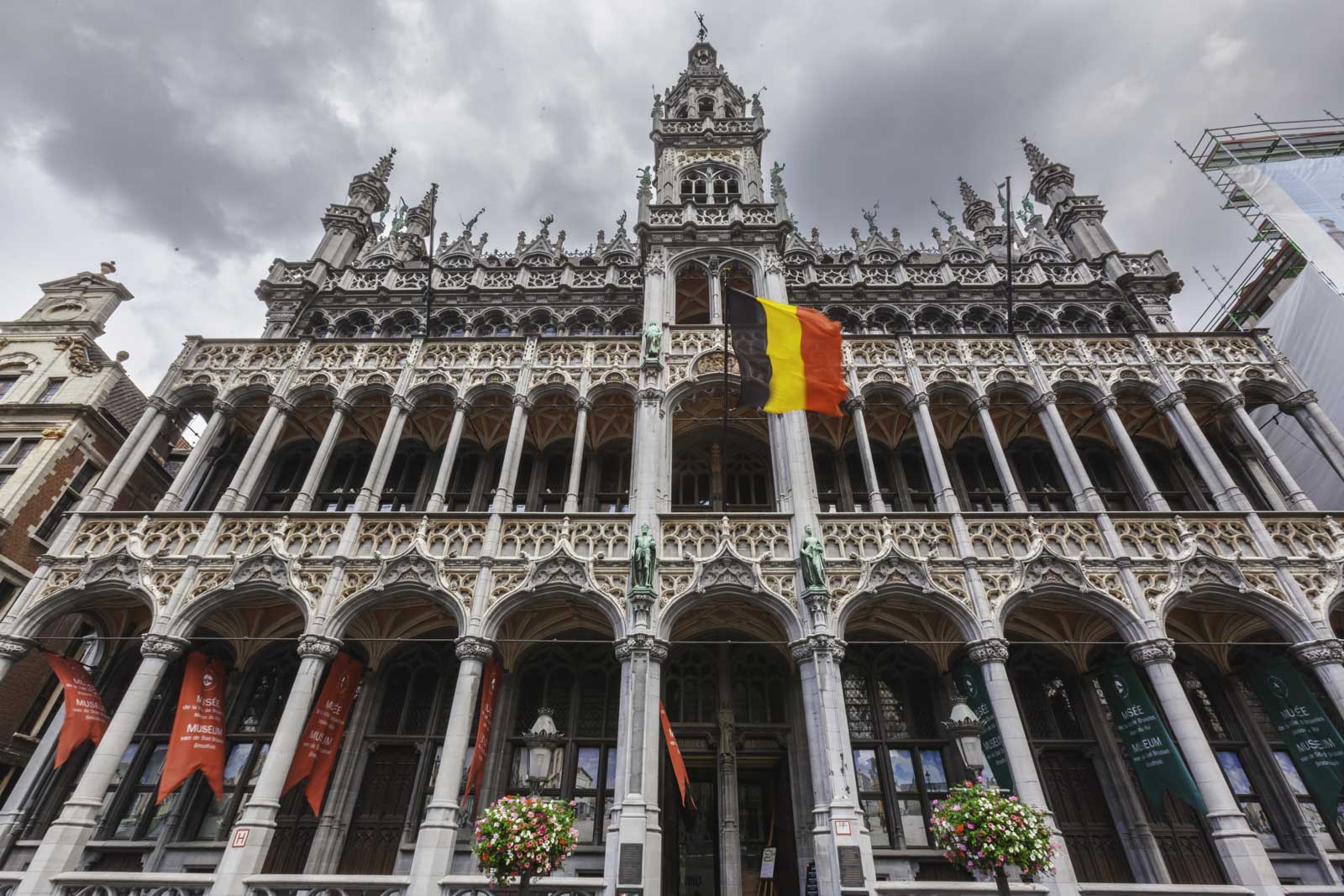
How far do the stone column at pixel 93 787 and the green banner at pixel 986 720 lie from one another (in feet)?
57.6

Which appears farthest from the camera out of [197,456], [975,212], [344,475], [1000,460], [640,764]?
[975,212]

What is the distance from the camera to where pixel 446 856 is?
11797 millimetres

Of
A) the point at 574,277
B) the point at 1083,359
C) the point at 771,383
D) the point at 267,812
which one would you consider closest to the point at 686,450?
the point at 771,383

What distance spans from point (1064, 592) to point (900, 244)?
16778 mm

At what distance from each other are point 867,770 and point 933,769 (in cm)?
167

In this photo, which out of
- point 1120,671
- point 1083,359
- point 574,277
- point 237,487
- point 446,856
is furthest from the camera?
point 574,277

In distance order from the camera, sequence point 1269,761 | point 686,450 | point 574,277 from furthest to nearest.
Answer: point 574,277 < point 686,450 < point 1269,761

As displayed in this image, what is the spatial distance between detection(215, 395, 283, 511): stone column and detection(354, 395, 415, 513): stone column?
2904 mm

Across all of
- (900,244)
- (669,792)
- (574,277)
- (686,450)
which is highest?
(900,244)

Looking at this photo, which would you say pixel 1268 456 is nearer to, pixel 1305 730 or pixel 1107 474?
pixel 1107 474

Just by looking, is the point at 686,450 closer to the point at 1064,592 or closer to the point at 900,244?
the point at 1064,592

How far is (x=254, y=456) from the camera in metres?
17.6

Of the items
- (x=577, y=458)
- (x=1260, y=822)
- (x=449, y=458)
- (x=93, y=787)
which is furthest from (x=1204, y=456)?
(x=93, y=787)

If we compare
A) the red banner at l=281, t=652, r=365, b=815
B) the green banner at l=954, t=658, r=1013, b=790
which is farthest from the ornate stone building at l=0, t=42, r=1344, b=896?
the red banner at l=281, t=652, r=365, b=815
